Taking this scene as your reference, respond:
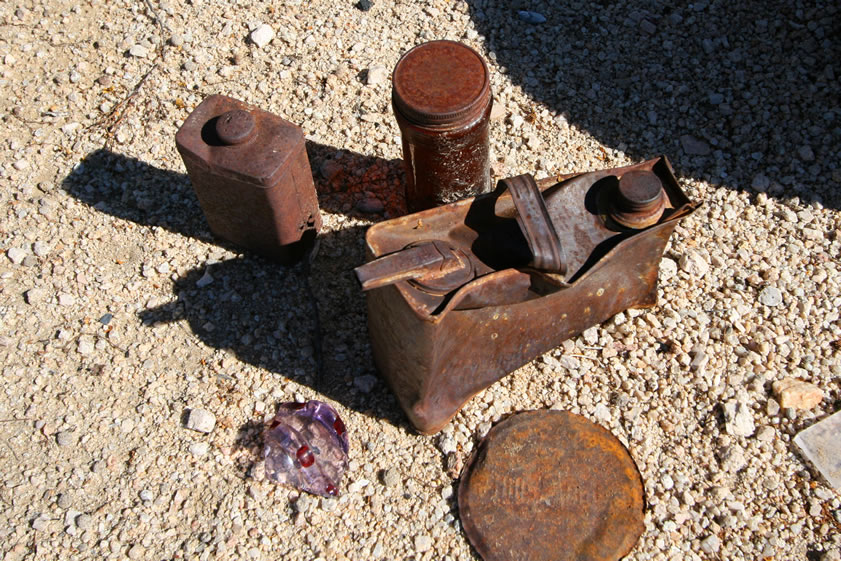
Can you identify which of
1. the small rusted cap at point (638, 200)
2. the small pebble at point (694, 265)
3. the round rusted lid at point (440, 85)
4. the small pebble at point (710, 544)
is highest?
the round rusted lid at point (440, 85)

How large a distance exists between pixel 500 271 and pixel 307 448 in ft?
3.29

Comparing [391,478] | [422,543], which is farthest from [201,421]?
[422,543]

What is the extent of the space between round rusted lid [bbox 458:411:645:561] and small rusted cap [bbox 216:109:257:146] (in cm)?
150

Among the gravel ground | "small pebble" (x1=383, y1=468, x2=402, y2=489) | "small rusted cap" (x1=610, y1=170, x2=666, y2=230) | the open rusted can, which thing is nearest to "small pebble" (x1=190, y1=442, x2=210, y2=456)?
the gravel ground

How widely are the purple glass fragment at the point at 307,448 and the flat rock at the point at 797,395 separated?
1731 mm

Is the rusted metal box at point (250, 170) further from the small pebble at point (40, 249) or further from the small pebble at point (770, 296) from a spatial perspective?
the small pebble at point (770, 296)

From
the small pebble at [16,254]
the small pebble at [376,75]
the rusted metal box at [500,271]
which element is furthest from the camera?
the small pebble at [376,75]

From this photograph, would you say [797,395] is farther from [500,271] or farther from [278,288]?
[278,288]

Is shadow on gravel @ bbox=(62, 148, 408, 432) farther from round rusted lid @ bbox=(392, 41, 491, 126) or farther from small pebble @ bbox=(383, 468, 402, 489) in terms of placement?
round rusted lid @ bbox=(392, 41, 491, 126)

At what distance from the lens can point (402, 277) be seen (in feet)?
8.02

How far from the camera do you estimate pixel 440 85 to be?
2928 millimetres

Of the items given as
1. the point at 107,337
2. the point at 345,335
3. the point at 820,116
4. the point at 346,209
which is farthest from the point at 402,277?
the point at 820,116

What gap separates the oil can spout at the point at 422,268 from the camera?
7.84 feet

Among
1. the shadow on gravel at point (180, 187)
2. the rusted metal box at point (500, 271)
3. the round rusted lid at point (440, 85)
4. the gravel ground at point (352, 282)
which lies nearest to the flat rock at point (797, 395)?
the gravel ground at point (352, 282)
